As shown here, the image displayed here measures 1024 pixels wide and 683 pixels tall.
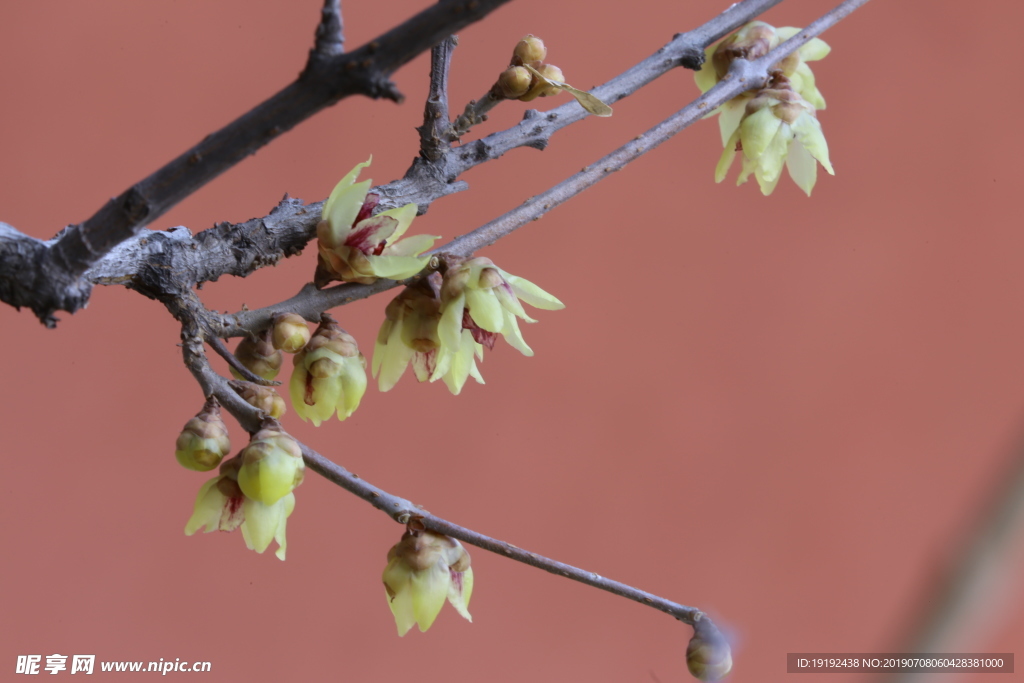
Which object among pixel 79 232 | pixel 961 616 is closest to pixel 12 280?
pixel 79 232

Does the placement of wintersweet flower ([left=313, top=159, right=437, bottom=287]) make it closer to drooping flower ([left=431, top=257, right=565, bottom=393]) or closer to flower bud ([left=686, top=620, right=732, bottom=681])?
drooping flower ([left=431, top=257, right=565, bottom=393])

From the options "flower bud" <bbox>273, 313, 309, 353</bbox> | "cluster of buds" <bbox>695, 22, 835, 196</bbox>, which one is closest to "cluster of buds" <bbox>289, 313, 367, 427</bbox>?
"flower bud" <bbox>273, 313, 309, 353</bbox>

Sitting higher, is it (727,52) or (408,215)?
(727,52)

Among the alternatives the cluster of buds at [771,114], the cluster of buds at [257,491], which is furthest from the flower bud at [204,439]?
the cluster of buds at [771,114]

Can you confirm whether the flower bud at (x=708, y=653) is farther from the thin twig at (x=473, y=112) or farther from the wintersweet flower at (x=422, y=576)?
the thin twig at (x=473, y=112)

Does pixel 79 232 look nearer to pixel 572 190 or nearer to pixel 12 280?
pixel 12 280

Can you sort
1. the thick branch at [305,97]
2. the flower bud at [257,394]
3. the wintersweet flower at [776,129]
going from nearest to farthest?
1. the thick branch at [305,97]
2. the flower bud at [257,394]
3. the wintersweet flower at [776,129]
